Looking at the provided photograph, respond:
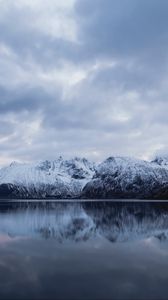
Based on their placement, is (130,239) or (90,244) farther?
(130,239)

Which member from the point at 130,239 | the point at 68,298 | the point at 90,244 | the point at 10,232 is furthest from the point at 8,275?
the point at 10,232

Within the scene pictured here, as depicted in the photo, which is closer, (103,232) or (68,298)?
(68,298)

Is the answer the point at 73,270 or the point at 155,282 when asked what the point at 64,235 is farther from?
the point at 155,282

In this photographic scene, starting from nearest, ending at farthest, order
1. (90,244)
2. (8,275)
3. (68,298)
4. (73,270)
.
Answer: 1. (68,298)
2. (8,275)
3. (73,270)
4. (90,244)

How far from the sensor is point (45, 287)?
73.1 feet

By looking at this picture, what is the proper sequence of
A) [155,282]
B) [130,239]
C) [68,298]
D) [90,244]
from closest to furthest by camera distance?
[68,298], [155,282], [90,244], [130,239]

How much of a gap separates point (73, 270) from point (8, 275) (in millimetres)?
4648

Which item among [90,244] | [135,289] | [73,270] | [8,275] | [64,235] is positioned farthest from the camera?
[64,235]

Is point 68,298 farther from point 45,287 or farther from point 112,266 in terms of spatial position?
point 112,266

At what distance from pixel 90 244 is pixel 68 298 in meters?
19.6

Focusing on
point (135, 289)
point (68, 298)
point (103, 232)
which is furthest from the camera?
point (103, 232)

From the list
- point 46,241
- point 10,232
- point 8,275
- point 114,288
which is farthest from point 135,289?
point 10,232

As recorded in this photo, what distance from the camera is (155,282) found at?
2356 centimetres

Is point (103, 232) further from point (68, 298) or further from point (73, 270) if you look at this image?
point (68, 298)
